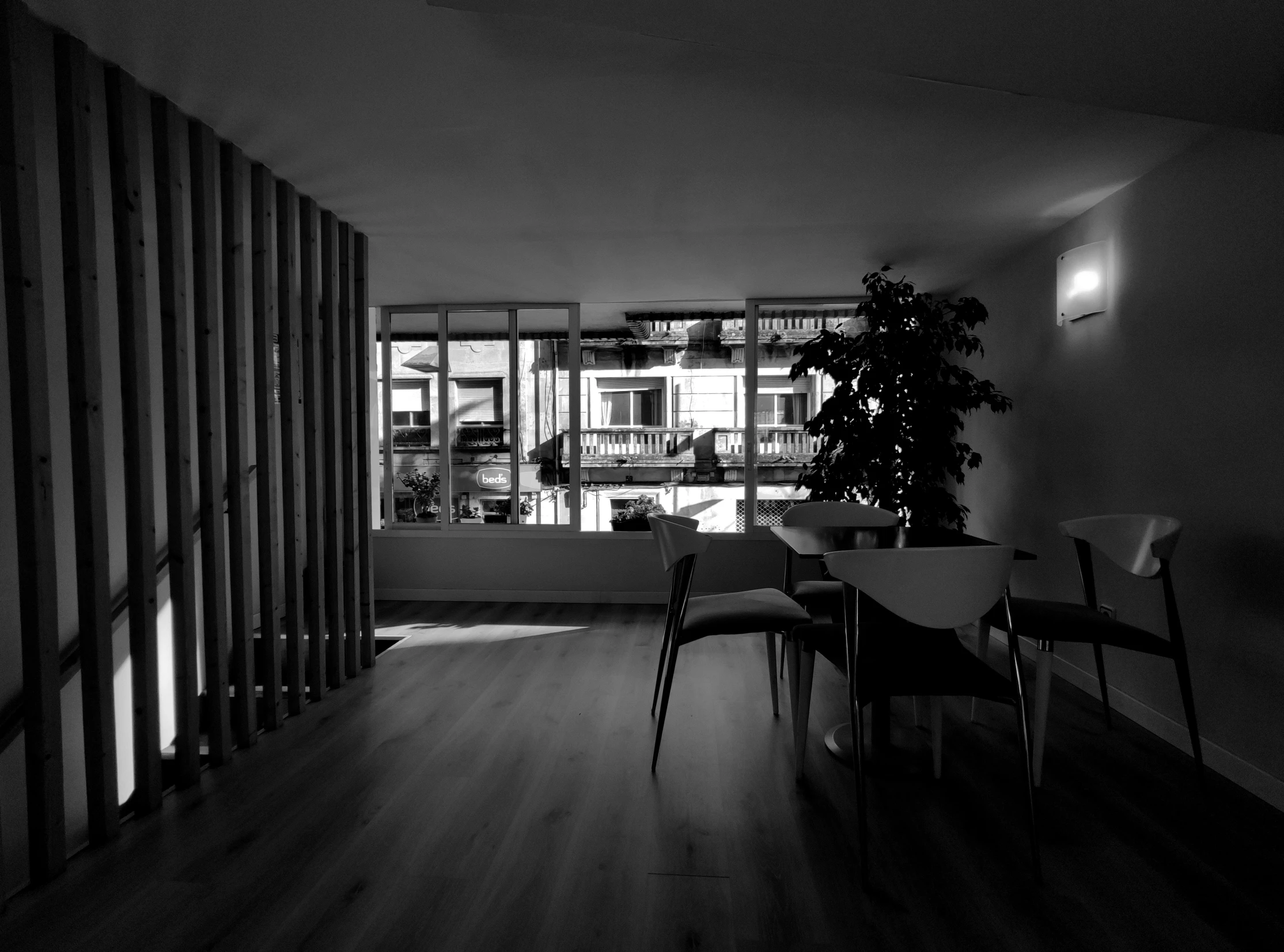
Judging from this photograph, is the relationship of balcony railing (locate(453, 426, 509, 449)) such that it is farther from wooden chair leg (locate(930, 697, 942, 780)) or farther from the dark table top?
wooden chair leg (locate(930, 697, 942, 780))

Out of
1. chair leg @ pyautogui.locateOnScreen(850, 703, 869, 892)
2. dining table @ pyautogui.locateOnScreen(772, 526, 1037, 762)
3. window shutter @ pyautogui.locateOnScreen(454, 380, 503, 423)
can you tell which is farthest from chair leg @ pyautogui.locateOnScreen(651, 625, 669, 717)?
window shutter @ pyautogui.locateOnScreen(454, 380, 503, 423)

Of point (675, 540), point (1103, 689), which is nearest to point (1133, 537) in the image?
point (1103, 689)

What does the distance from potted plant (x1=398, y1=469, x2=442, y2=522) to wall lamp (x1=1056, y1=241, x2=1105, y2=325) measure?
449 centimetres

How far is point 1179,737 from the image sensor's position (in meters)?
2.74

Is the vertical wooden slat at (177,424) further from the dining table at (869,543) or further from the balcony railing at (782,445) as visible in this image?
the balcony railing at (782,445)

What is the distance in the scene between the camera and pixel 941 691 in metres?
1.95

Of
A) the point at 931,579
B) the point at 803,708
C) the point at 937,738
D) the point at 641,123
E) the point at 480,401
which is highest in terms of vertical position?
the point at 641,123

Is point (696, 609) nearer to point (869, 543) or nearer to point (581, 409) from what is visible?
point (869, 543)

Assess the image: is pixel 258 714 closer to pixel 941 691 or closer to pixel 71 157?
pixel 71 157

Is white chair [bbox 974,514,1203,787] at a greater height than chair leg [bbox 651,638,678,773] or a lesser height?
greater

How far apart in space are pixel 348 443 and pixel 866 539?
2.58 meters

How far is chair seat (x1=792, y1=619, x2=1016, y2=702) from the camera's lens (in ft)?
6.44

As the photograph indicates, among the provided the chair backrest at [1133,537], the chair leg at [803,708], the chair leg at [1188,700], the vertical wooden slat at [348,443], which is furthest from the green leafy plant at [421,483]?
the chair leg at [1188,700]

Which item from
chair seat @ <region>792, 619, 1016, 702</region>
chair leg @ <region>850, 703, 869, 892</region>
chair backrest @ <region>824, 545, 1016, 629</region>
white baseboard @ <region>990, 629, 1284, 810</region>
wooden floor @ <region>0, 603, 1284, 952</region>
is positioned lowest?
wooden floor @ <region>0, 603, 1284, 952</region>
